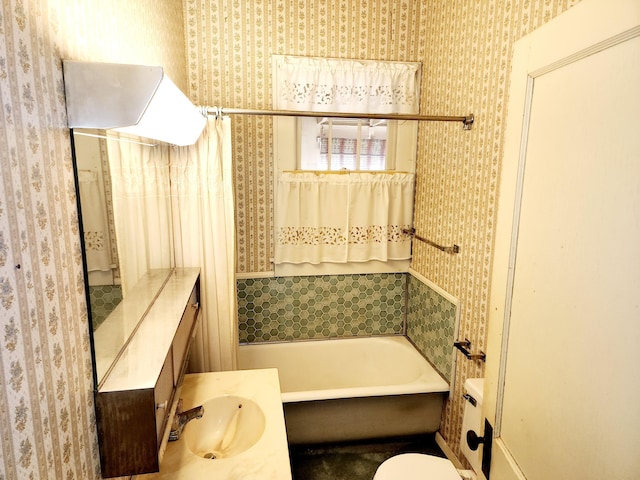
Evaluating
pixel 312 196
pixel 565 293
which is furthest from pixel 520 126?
pixel 312 196

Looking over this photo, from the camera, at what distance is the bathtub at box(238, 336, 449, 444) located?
2254 mm

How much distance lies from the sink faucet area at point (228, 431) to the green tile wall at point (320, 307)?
3.35 feet

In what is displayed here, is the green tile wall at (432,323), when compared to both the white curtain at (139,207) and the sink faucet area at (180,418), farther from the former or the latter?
the white curtain at (139,207)

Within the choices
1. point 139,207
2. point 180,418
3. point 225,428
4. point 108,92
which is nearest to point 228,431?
point 225,428

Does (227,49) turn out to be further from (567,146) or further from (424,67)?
(567,146)

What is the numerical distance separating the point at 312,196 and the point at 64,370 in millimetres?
2057

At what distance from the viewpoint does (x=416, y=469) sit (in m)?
1.68

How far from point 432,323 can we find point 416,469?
1013 millimetres

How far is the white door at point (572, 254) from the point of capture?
0.70m

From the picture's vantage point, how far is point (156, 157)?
5.49 feet

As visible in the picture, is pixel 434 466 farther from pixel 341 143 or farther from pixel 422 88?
pixel 422 88

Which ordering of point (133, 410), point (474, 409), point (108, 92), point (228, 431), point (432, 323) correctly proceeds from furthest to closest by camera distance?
point (432, 323), point (474, 409), point (228, 431), point (133, 410), point (108, 92)

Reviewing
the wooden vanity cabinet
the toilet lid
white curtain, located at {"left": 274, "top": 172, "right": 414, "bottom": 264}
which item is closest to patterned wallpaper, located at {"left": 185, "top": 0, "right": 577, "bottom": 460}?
white curtain, located at {"left": 274, "top": 172, "right": 414, "bottom": 264}

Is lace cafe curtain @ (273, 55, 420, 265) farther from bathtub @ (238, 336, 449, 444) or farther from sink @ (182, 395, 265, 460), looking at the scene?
sink @ (182, 395, 265, 460)
